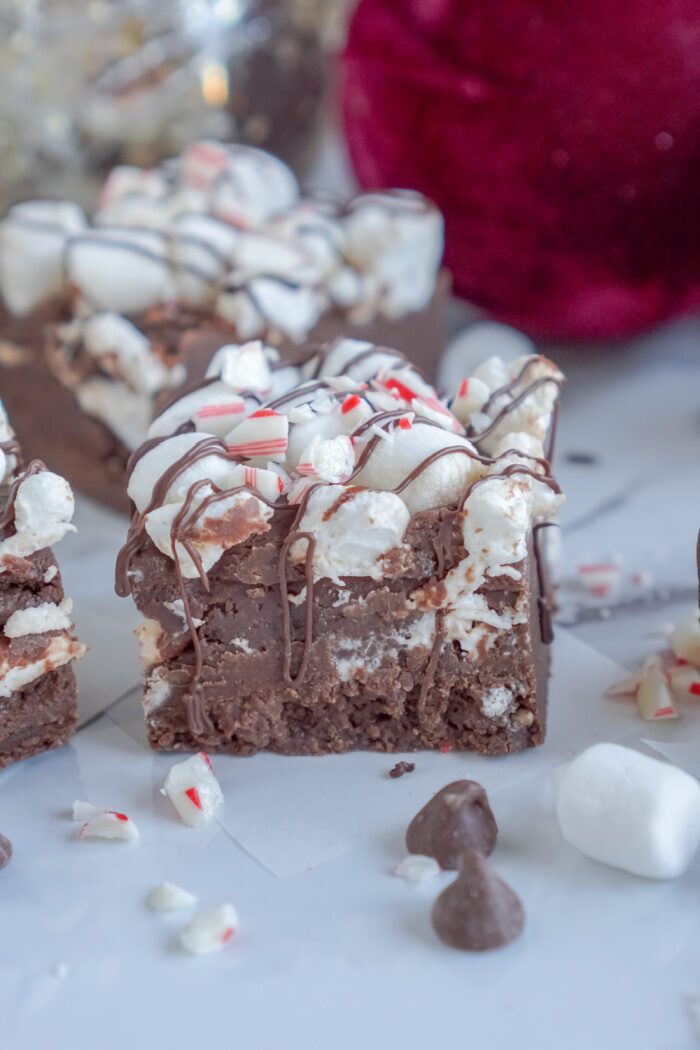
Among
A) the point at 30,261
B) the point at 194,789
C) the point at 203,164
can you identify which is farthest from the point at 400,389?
the point at 203,164

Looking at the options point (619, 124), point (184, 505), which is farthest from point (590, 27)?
point (184, 505)

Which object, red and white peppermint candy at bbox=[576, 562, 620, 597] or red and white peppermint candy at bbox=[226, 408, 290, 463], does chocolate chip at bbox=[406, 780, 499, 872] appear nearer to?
red and white peppermint candy at bbox=[226, 408, 290, 463]

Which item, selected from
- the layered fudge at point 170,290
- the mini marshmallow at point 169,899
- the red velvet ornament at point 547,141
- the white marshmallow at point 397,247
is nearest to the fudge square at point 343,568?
the mini marshmallow at point 169,899

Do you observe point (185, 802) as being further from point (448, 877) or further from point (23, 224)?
point (23, 224)

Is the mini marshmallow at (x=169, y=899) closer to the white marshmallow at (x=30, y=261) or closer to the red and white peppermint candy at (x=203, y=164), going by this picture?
the white marshmallow at (x=30, y=261)

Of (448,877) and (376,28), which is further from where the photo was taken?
(376,28)

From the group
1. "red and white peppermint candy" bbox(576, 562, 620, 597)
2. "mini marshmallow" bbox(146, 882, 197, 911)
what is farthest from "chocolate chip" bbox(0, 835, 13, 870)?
"red and white peppermint candy" bbox(576, 562, 620, 597)

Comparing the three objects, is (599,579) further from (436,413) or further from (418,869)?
(418,869)
